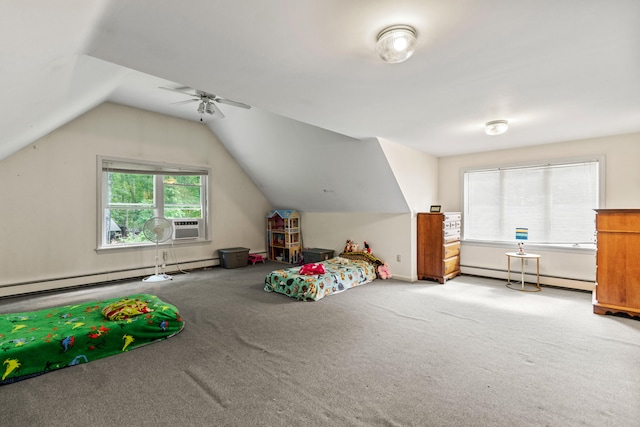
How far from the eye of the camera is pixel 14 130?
10.1 feet

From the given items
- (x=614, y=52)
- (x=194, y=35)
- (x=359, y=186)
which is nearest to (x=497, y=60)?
(x=614, y=52)

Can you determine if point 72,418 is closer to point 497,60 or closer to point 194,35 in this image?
point 194,35

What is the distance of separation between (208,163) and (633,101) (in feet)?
21.8

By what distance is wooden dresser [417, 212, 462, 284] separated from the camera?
16.5 feet

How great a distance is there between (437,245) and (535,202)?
1779 millimetres

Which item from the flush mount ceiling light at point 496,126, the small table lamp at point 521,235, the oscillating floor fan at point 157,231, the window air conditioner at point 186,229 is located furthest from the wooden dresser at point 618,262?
the window air conditioner at point 186,229

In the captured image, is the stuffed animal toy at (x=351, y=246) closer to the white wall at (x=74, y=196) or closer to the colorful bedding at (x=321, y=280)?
the colorful bedding at (x=321, y=280)

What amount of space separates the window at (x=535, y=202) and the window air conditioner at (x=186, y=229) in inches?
216

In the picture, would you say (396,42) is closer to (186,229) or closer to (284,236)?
(186,229)

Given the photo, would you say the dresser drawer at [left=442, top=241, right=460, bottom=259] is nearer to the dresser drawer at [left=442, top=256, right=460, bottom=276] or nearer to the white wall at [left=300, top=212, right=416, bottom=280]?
the dresser drawer at [left=442, top=256, right=460, bottom=276]

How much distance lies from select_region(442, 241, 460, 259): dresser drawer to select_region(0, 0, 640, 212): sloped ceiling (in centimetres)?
213

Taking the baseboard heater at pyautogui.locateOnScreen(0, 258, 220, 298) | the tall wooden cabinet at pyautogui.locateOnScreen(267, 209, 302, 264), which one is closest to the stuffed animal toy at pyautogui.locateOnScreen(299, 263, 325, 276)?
the tall wooden cabinet at pyautogui.locateOnScreen(267, 209, 302, 264)

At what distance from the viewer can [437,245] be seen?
16.6 ft

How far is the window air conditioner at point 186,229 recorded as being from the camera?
593 centimetres
